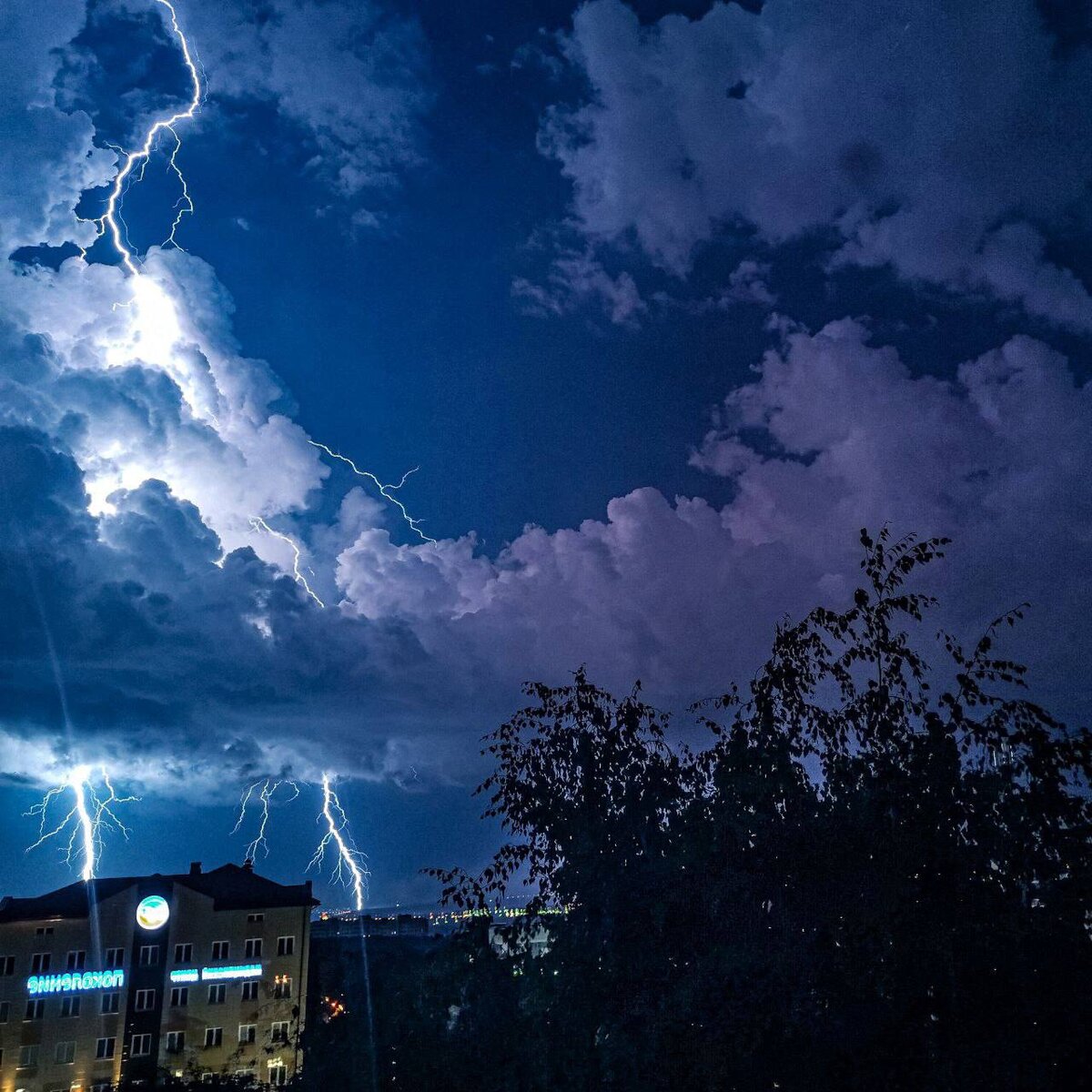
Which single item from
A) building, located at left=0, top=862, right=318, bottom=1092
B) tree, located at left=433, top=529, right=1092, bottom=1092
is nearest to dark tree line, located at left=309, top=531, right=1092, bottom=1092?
tree, located at left=433, top=529, right=1092, bottom=1092

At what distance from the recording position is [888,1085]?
5.86m

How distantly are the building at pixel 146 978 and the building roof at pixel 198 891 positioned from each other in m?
0.07

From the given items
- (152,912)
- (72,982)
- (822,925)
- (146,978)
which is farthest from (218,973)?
(822,925)

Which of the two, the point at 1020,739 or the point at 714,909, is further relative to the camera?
the point at 714,909

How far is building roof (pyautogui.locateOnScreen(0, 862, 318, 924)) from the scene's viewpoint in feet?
122

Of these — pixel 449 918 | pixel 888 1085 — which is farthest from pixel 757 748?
pixel 449 918

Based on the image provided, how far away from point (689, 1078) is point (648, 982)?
848 mm

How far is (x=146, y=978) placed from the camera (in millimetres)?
38500

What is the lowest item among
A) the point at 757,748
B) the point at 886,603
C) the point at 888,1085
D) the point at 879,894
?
the point at 888,1085

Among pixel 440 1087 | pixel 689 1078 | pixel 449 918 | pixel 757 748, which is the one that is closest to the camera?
pixel 689 1078

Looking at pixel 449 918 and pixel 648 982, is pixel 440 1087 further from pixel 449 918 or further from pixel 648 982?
pixel 648 982

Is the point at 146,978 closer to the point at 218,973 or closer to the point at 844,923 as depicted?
the point at 218,973

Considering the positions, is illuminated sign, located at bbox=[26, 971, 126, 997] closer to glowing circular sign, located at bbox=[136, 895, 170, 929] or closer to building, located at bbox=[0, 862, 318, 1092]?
building, located at bbox=[0, 862, 318, 1092]

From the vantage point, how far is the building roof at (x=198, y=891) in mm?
37188
